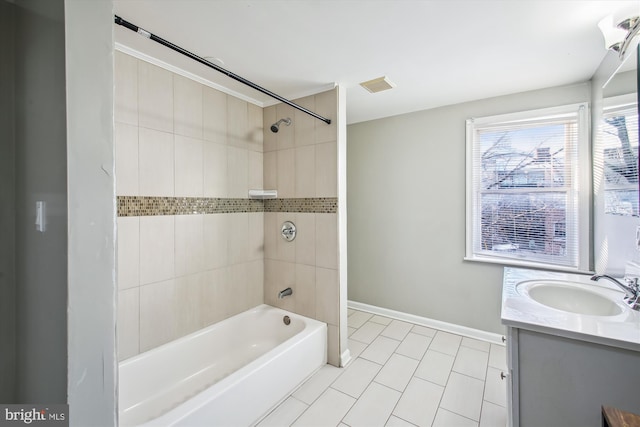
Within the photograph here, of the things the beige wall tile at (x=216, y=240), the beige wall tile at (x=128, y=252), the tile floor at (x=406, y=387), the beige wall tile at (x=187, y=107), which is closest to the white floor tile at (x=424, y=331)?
the tile floor at (x=406, y=387)

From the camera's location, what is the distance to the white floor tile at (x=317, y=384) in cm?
195

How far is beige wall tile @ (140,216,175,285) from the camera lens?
74.1 inches

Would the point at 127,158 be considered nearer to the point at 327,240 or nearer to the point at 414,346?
the point at 327,240

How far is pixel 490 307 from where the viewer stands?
2.67 meters

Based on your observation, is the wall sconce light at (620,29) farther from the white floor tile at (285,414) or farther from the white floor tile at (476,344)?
the white floor tile at (285,414)

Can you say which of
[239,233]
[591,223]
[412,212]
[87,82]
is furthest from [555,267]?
[87,82]

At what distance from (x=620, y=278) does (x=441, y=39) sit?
193 centimetres

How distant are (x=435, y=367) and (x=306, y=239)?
1.56 m

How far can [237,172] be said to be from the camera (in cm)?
253

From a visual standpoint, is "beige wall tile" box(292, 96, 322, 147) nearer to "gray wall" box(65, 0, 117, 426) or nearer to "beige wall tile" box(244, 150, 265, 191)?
"beige wall tile" box(244, 150, 265, 191)

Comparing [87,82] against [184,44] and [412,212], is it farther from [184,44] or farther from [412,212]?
[412,212]

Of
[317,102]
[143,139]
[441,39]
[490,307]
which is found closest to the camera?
[441,39]

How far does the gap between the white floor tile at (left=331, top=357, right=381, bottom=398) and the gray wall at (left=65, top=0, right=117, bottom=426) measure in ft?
6.37

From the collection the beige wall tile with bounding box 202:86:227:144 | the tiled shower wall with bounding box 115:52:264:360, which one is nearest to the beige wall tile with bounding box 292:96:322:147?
the tiled shower wall with bounding box 115:52:264:360
